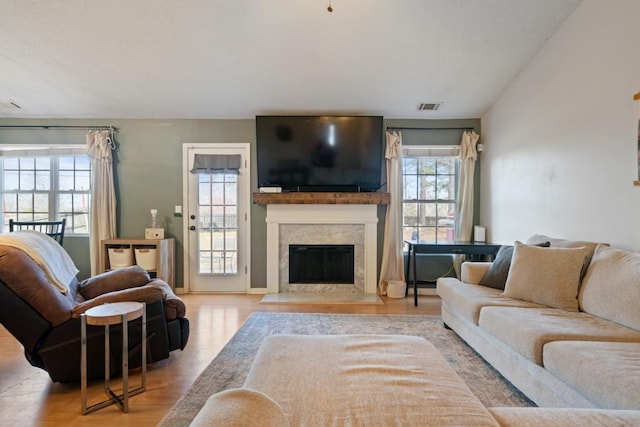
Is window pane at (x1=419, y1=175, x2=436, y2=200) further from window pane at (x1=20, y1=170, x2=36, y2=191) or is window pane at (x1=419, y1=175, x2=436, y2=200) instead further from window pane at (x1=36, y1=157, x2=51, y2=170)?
window pane at (x1=20, y1=170, x2=36, y2=191)

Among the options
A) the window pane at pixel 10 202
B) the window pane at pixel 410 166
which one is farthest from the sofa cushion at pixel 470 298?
the window pane at pixel 10 202

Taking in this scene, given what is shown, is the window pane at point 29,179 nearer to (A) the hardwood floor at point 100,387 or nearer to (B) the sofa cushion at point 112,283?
(A) the hardwood floor at point 100,387

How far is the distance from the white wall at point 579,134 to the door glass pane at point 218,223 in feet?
11.5

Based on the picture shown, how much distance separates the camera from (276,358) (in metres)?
1.47

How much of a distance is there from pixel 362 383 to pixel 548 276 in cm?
189

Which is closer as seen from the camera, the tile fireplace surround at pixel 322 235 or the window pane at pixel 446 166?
the tile fireplace surround at pixel 322 235

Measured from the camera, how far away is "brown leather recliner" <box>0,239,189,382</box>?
6.35 ft

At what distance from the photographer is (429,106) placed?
14.0 feet

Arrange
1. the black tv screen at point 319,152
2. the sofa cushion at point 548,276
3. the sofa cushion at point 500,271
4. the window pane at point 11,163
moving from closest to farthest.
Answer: the sofa cushion at point 548,276
the sofa cushion at point 500,271
the black tv screen at point 319,152
the window pane at point 11,163

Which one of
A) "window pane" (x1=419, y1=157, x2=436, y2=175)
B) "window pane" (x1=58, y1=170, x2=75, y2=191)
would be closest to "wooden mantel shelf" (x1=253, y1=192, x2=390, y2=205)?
"window pane" (x1=419, y1=157, x2=436, y2=175)

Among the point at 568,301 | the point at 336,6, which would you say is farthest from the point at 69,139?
the point at 568,301

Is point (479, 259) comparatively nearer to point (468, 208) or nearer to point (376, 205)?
point (468, 208)

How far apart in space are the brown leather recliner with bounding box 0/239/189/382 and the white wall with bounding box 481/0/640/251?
134 inches

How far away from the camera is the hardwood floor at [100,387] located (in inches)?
71.6
